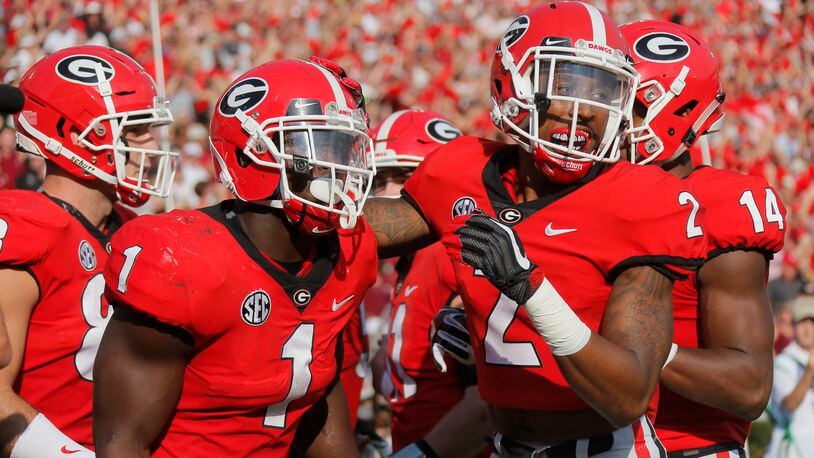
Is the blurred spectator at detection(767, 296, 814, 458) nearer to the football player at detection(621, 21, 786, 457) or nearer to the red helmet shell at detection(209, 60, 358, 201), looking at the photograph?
the football player at detection(621, 21, 786, 457)

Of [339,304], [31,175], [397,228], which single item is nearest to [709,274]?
[397,228]

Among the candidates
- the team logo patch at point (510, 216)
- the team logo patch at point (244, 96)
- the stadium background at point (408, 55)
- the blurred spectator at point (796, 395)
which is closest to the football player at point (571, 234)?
the team logo patch at point (510, 216)

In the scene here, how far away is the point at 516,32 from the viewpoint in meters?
3.18

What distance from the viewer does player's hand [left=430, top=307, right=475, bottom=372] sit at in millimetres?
3609

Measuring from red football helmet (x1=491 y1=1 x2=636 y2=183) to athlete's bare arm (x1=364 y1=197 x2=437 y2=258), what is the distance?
461mm

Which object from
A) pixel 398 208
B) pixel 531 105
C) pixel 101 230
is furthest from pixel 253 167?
pixel 101 230

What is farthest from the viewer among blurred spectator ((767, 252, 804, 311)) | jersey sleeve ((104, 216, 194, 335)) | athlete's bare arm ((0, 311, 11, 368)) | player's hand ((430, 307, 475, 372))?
blurred spectator ((767, 252, 804, 311))

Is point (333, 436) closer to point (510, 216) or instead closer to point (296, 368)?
point (296, 368)

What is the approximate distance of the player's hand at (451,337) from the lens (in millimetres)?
3609

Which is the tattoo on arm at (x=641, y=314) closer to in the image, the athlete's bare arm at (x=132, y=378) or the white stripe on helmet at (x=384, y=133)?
the athlete's bare arm at (x=132, y=378)

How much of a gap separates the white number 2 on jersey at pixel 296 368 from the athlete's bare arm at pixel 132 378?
0.35 m

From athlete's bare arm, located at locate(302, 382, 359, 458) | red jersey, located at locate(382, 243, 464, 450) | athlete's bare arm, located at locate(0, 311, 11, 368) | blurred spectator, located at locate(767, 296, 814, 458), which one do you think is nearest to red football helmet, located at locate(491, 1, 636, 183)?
athlete's bare arm, located at locate(302, 382, 359, 458)

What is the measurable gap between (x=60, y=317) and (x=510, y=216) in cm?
153

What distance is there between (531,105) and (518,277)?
70 centimetres
